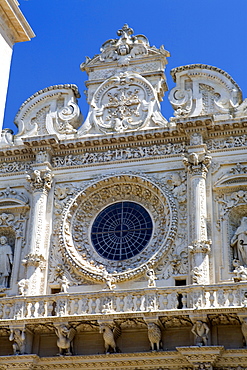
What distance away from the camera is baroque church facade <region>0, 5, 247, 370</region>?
55.9ft

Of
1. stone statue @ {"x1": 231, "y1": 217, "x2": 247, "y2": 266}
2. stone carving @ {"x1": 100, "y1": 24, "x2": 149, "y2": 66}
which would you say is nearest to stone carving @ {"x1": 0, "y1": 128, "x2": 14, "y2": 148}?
stone carving @ {"x1": 100, "y1": 24, "x2": 149, "y2": 66}

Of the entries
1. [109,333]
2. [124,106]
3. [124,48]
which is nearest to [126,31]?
[124,48]

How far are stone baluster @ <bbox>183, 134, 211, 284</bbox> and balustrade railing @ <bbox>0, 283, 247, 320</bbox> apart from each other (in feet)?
1.96

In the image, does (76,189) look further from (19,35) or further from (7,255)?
(19,35)

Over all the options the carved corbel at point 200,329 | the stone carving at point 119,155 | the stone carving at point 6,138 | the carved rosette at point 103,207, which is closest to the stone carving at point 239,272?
the carved corbel at point 200,329

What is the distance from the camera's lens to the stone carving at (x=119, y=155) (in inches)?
794

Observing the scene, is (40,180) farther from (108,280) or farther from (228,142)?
(228,142)

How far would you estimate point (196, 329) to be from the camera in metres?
16.6

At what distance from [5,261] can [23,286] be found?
5.46 feet

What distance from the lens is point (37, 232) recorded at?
19.5 meters

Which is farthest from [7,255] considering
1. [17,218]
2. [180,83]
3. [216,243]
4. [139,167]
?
[180,83]

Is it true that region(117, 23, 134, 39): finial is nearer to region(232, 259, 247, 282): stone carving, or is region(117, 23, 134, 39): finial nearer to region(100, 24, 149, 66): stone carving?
region(100, 24, 149, 66): stone carving

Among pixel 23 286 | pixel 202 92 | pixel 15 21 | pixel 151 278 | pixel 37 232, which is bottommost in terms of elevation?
pixel 23 286

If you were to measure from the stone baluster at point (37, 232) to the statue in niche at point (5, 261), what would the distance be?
702mm
